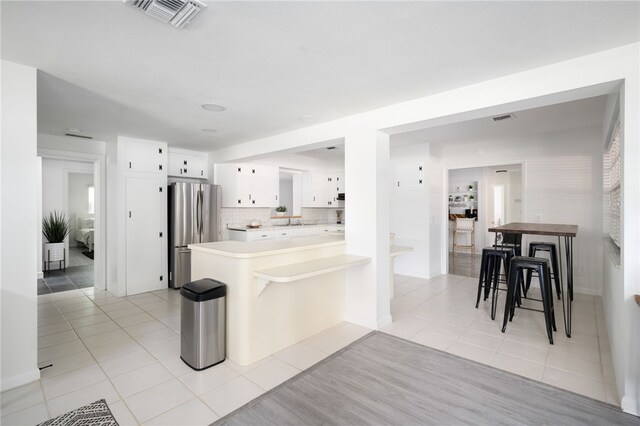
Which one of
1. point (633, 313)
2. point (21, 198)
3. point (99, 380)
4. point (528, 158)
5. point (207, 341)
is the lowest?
point (99, 380)

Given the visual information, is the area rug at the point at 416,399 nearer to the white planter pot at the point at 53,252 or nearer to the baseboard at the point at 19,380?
the baseboard at the point at 19,380

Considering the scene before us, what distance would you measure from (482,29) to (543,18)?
308mm

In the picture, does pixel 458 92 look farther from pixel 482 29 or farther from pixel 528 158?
pixel 528 158

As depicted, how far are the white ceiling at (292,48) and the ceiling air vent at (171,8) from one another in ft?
0.21

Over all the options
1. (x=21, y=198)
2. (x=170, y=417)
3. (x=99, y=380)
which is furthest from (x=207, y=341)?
(x=21, y=198)

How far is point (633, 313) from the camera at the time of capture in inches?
76.7

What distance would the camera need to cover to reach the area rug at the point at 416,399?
1939 mm

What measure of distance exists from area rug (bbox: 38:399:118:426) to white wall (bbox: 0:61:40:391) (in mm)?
718

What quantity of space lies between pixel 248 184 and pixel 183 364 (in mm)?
3848

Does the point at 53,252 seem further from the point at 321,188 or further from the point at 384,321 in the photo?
the point at 384,321

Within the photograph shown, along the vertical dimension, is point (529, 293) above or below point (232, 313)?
below

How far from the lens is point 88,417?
6.44 ft

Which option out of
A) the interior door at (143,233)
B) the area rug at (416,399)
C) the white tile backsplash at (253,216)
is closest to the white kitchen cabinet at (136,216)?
the interior door at (143,233)

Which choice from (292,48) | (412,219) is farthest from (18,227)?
(412,219)
